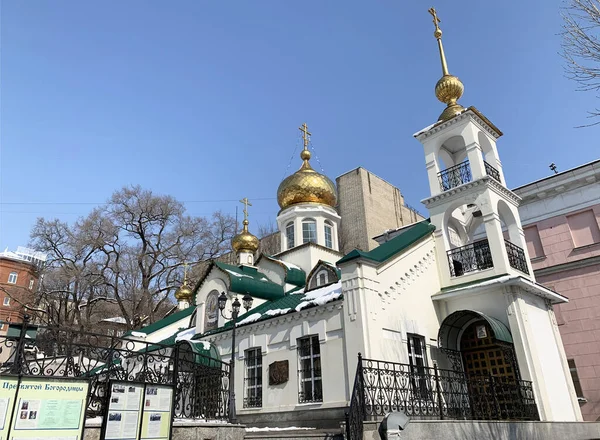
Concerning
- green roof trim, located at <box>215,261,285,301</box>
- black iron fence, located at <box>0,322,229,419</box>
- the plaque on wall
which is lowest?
black iron fence, located at <box>0,322,229,419</box>

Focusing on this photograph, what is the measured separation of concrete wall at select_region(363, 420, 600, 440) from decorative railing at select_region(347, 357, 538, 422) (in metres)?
0.31

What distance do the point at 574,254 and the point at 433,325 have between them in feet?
25.0

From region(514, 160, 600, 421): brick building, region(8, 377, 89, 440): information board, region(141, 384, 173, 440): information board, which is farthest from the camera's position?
region(514, 160, 600, 421): brick building

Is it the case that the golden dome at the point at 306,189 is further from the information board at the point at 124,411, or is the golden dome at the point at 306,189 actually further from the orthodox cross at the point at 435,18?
the information board at the point at 124,411

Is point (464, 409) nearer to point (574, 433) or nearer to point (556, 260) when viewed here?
point (574, 433)

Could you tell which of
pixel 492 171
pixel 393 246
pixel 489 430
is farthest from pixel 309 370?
pixel 492 171

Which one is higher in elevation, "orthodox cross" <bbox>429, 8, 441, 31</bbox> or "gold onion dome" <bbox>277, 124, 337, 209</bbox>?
"orthodox cross" <bbox>429, 8, 441, 31</bbox>

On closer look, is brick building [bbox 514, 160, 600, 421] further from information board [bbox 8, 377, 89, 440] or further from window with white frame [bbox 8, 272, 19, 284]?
window with white frame [bbox 8, 272, 19, 284]

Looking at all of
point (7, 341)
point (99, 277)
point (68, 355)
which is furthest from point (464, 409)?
point (99, 277)

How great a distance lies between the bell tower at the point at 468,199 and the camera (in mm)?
12977

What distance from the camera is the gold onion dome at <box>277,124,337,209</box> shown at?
20.8 metres

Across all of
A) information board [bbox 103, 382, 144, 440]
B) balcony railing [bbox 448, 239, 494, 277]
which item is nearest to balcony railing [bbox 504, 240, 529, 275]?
balcony railing [bbox 448, 239, 494, 277]

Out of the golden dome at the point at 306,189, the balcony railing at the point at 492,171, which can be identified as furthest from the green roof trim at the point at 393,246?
the golden dome at the point at 306,189

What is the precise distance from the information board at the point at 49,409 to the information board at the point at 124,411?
409 mm
